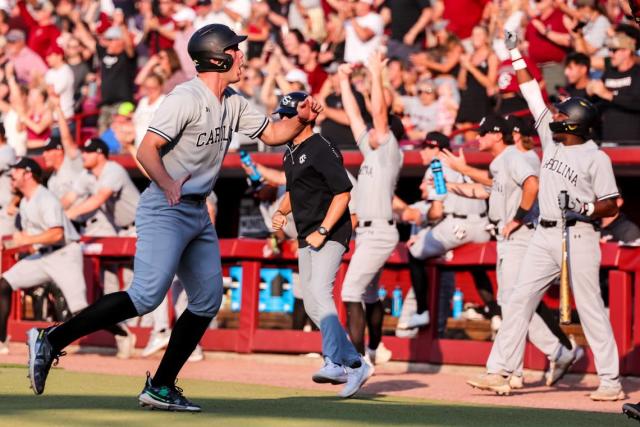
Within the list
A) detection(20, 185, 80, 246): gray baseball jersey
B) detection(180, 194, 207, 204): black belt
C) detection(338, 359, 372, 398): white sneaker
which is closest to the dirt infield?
detection(338, 359, 372, 398): white sneaker

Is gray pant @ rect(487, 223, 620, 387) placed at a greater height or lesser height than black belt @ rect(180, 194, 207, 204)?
lesser

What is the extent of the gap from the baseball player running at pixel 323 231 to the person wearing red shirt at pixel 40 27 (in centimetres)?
1265

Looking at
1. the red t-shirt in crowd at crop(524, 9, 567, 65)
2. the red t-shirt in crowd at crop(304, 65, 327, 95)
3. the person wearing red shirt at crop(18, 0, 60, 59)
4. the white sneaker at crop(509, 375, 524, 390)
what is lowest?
the white sneaker at crop(509, 375, 524, 390)

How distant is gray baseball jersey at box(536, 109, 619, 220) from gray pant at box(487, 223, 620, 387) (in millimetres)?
205

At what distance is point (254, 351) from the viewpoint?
1359cm

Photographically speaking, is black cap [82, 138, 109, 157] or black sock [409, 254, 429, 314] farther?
black cap [82, 138, 109, 157]

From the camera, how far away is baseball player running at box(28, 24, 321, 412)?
23.3 ft

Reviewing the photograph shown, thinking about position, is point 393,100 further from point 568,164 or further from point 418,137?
point 568,164

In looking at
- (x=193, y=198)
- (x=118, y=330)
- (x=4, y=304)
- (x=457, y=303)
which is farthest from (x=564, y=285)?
(x=4, y=304)

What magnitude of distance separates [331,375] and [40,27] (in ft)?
46.8

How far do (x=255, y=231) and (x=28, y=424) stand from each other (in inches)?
405

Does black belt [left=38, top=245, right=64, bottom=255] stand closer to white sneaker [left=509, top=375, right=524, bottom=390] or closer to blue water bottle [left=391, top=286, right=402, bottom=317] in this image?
blue water bottle [left=391, top=286, right=402, bottom=317]

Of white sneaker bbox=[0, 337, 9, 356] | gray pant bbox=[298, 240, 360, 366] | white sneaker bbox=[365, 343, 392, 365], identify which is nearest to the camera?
gray pant bbox=[298, 240, 360, 366]

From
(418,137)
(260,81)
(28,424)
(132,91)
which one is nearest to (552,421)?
(28,424)
